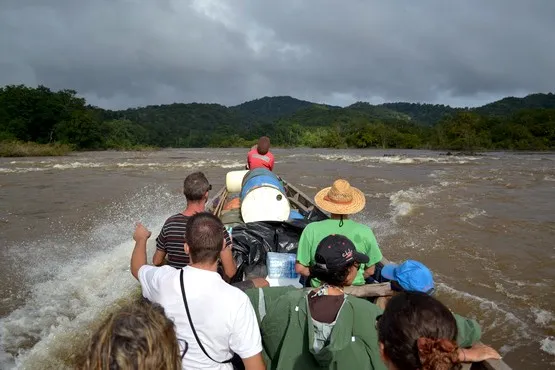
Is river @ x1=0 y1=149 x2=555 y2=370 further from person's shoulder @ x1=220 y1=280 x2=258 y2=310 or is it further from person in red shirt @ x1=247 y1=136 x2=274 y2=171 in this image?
person's shoulder @ x1=220 y1=280 x2=258 y2=310

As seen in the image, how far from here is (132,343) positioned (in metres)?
1.24

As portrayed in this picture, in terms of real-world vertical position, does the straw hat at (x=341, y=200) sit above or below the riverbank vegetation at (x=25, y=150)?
above

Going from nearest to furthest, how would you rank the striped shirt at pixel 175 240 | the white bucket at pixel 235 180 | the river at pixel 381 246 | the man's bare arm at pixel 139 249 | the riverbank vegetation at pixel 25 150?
the man's bare arm at pixel 139 249
the striped shirt at pixel 175 240
the river at pixel 381 246
the white bucket at pixel 235 180
the riverbank vegetation at pixel 25 150

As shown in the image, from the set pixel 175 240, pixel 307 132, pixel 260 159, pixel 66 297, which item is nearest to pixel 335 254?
pixel 175 240

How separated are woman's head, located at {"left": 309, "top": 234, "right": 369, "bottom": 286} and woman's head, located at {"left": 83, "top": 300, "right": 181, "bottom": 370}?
3.60ft

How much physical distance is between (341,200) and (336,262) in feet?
4.46

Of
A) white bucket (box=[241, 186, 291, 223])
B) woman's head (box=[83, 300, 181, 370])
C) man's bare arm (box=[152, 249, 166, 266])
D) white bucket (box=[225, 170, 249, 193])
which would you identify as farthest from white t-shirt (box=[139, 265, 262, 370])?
white bucket (box=[225, 170, 249, 193])

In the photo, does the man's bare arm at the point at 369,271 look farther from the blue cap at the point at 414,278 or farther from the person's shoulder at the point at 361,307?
the person's shoulder at the point at 361,307

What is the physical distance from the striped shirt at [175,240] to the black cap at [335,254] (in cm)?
122

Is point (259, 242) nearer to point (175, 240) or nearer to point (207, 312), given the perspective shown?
point (175, 240)

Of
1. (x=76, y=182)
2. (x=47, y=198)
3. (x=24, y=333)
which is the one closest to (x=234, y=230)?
(x=24, y=333)

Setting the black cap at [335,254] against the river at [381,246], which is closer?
the black cap at [335,254]

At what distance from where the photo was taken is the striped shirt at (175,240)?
3.39 metres

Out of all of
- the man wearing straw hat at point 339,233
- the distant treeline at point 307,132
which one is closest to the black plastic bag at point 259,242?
the man wearing straw hat at point 339,233
